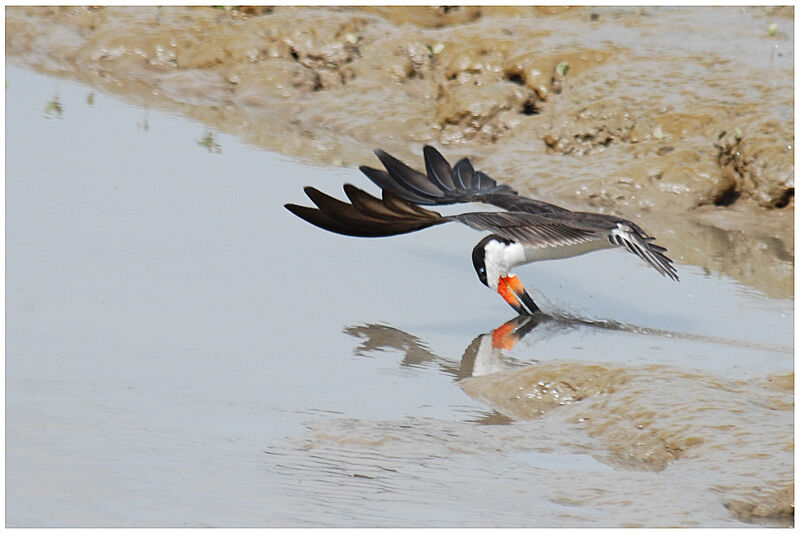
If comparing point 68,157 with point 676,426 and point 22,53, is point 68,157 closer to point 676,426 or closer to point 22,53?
point 22,53

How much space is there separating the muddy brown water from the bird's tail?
49 cm

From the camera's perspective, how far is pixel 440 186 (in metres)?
6.50

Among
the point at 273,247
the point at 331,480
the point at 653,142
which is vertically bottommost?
the point at 331,480

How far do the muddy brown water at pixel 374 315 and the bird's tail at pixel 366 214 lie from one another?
49cm

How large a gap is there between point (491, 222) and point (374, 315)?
75 centimetres

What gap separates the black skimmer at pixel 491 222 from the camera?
549 cm

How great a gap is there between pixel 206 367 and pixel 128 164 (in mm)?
3638

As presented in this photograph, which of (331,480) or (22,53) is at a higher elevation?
(22,53)

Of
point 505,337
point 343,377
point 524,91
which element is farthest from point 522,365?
point 524,91

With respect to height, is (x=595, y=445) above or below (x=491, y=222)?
below

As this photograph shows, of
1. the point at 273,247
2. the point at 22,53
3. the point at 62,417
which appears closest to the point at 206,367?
the point at 62,417

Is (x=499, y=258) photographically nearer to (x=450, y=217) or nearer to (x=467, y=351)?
(x=450, y=217)

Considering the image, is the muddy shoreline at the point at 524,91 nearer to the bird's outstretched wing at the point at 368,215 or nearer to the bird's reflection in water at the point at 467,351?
the bird's reflection in water at the point at 467,351

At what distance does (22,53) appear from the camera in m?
11.4
